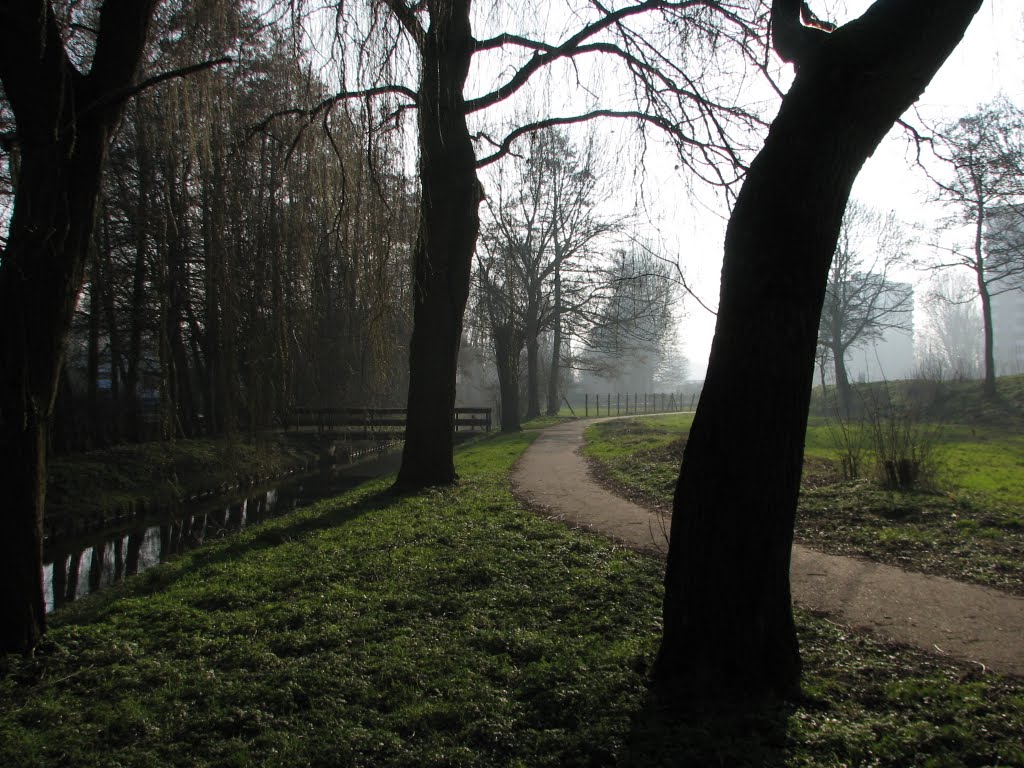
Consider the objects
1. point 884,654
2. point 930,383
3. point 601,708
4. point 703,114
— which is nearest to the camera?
point 601,708

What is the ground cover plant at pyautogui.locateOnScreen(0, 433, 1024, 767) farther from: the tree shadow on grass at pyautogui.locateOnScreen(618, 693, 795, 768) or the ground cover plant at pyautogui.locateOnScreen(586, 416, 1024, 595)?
the ground cover plant at pyautogui.locateOnScreen(586, 416, 1024, 595)

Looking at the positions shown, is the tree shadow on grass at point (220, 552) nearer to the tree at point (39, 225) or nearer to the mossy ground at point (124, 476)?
the tree at point (39, 225)

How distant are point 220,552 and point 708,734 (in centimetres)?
589

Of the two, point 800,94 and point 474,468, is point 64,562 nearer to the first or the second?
point 474,468

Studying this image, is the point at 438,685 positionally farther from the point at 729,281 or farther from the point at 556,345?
the point at 556,345

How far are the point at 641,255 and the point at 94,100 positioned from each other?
21.7 ft

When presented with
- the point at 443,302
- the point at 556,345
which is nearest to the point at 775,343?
the point at 443,302

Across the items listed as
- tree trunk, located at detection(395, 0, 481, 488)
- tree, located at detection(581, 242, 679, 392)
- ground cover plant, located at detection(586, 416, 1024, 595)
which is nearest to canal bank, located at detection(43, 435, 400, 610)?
tree trunk, located at detection(395, 0, 481, 488)

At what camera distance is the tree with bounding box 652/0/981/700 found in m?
3.30

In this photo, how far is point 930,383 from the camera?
24.2 meters

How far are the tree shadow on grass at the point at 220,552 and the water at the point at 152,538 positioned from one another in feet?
1.80

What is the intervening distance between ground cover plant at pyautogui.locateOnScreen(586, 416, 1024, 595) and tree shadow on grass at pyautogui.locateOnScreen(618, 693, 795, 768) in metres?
3.22

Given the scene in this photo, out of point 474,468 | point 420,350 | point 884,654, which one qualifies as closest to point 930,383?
point 474,468

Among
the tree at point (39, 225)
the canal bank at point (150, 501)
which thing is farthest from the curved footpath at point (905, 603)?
the canal bank at point (150, 501)
